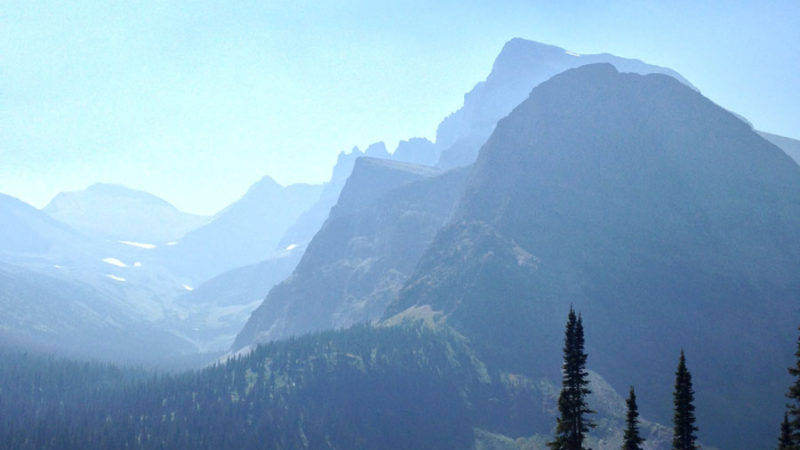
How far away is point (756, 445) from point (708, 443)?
14.8m

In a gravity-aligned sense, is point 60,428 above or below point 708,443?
below

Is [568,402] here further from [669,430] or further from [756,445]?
[756,445]

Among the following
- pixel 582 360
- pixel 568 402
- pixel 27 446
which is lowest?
pixel 27 446

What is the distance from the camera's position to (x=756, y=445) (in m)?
198

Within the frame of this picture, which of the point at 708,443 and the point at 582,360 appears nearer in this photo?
the point at 582,360

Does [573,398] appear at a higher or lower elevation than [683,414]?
higher

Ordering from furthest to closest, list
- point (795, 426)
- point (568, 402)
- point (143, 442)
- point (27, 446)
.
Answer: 1. point (143, 442)
2. point (27, 446)
3. point (568, 402)
4. point (795, 426)

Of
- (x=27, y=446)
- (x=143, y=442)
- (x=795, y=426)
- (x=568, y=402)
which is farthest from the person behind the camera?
(x=143, y=442)

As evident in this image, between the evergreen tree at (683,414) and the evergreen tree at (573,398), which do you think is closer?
the evergreen tree at (573,398)

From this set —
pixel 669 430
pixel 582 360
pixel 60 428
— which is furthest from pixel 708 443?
pixel 60 428

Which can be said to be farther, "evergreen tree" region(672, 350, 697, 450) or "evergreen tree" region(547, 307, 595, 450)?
"evergreen tree" region(672, 350, 697, 450)

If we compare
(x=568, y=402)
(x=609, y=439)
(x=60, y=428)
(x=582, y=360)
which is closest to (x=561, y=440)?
(x=568, y=402)

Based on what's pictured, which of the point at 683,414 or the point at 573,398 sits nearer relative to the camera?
the point at 573,398

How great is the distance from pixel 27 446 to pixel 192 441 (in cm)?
4603
